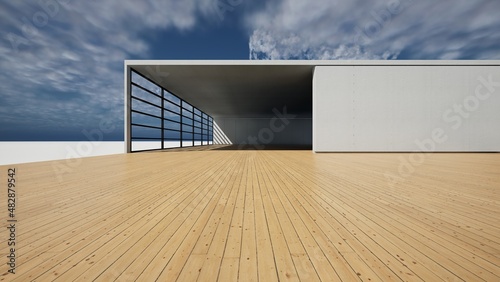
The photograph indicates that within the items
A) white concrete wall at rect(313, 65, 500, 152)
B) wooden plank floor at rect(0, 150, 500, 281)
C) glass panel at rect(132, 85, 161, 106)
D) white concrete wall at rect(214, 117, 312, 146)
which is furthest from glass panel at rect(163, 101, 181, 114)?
wooden plank floor at rect(0, 150, 500, 281)

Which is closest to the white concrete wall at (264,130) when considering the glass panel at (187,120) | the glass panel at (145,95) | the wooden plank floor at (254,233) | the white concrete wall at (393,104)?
the glass panel at (187,120)

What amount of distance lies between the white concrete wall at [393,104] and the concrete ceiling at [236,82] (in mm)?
2239

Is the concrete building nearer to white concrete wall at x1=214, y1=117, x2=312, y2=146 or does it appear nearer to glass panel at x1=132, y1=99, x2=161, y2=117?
glass panel at x1=132, y1=99, x2=161, y2=117

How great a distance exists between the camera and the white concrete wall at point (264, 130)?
2577cm

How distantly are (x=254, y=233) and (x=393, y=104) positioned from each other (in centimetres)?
1097

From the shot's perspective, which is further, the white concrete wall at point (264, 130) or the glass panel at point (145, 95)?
the white concrete wall at point (264, 130)

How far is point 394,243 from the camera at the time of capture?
172 centimetres

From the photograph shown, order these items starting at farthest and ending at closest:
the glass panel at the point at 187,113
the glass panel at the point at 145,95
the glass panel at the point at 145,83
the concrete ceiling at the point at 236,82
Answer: the glass panel at the point at 187,113
the glass panel at the point at 145,83
the glass panel at the point at 145,95
the concrete ceiling at the point at 236,82

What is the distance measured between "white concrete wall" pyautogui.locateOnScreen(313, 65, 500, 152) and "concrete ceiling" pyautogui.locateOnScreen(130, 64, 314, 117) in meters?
2.24

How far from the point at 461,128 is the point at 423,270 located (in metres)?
12.8

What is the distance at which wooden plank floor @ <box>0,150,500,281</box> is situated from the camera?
1.36 metres

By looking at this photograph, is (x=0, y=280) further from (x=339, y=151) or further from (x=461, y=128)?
(x=461, y=128)

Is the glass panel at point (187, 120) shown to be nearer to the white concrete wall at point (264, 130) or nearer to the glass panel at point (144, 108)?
the glass panel at point (144, 108)

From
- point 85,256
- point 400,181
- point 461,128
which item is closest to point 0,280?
point 85,256
